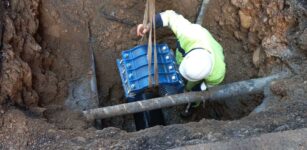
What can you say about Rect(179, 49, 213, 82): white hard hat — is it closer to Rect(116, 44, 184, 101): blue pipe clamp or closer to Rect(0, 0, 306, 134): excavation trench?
Rect(116, 44, 184, 101): blue pipe clamp

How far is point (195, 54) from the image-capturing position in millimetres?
3982

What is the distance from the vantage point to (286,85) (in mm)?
3994

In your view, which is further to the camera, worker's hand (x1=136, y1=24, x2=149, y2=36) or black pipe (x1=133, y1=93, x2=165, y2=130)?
black pipe (x1=133, y1=93, x2=165, y2=130)

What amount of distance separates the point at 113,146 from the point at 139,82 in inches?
43.9

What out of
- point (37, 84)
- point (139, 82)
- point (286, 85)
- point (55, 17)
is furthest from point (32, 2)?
point (286, 85)

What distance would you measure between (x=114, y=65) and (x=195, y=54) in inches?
57.4

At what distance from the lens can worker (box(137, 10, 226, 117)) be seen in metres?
3.95

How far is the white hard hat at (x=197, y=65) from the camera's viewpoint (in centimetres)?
393

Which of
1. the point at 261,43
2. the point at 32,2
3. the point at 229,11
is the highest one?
the point at 32,2

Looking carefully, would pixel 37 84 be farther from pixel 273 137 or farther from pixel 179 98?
pixel 273 137

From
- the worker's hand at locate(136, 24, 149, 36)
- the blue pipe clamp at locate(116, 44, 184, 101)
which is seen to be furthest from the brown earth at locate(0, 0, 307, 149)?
the worker's hand at locate(136, 24, 149, 36)

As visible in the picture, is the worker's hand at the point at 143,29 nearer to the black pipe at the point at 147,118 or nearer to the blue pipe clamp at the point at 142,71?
the blue pipe clamp at the point at 142,71

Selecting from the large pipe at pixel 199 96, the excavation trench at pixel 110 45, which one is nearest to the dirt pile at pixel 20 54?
the excavation trench at pixel 110 45

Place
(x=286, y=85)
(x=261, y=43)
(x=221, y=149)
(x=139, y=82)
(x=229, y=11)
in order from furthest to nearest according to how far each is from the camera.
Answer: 1. (x=229, y=11)
2. (x=261, y=43)
3. (x=139, y=82)
4. (x=286, y=85)
5. (x=221, y=149)
